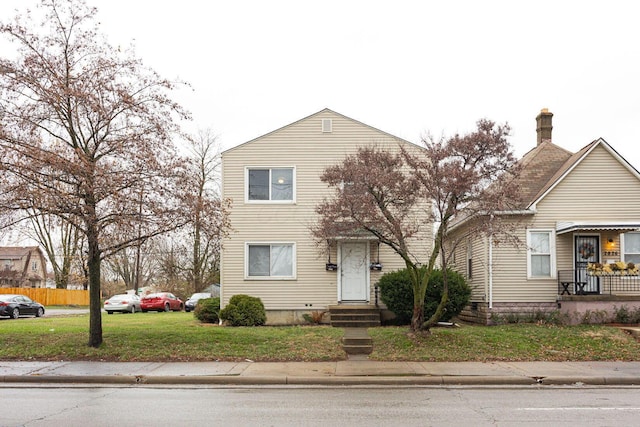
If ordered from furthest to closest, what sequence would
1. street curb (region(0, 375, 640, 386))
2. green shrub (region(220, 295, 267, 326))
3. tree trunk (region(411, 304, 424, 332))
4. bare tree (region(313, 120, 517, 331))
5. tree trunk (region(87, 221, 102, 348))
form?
green shrub (region(220, 295, 267, 326)), tree trunk (region(411, 304, 424, 332)), tree trunk (region(87, 221, 102, 348)), bare tree (region(313, 120, 517, 331)), street curb (region(0, 375, 640, 386))

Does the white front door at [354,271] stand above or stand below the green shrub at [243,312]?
above

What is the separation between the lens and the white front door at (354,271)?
21484 millimetres

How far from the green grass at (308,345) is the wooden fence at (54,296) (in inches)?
1380

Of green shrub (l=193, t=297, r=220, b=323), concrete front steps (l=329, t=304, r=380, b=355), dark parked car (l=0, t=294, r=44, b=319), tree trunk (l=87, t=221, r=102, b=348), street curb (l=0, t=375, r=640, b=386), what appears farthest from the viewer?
dark parked car (l=0, t=294, r=44, b=319)

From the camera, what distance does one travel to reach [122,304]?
34.8 m

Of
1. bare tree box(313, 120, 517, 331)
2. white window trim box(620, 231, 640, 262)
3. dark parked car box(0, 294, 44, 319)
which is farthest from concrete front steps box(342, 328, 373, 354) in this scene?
dark parked car box(0, 294, 44, 319)

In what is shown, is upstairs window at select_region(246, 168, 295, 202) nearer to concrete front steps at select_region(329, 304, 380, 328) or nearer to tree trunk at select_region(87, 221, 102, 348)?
concrete front steps at select_region(329, 304, 380, 328)

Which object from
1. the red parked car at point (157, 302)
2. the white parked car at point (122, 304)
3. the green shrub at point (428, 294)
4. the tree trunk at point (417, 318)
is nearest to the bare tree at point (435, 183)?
the tree trunk at point (417, 318)

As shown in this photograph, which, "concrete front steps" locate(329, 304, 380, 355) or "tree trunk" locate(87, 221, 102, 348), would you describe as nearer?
"tree trunk" locate(87, 221, 102, 348)

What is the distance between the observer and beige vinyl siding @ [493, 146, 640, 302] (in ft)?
65.7

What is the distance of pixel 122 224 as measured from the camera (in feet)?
45.8

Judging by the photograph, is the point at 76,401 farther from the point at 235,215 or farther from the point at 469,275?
the point at 469,275

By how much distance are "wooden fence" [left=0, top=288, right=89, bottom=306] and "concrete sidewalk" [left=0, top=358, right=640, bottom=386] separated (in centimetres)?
3850

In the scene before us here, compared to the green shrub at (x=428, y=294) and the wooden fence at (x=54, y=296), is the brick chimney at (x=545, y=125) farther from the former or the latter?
the wooden fence at (x=54, y=296)
